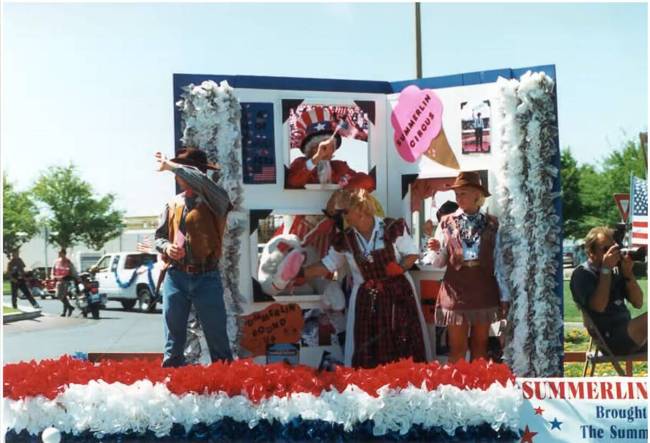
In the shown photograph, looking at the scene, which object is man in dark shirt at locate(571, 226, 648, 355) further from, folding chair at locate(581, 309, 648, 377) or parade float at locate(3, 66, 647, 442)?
parade float at locate(3, 66, 647, 442)

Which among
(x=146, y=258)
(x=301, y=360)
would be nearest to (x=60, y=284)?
(x=146, y=258)

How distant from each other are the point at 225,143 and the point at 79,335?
1031 cm

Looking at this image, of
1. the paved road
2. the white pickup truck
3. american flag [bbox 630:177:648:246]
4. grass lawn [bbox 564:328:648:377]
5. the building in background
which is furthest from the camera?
the building in background

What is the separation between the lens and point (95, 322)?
17625mm

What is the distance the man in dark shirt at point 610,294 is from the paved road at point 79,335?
24.4 ft

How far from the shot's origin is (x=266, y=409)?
434 cm

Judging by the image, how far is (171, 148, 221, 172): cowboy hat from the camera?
533 cm

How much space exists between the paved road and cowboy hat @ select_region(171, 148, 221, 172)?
7210 millimetres

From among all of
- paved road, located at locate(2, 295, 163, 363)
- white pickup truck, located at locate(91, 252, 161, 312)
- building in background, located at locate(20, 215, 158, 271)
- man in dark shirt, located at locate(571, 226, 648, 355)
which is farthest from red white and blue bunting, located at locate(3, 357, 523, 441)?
building in background, located at locate(20, 215, 158, 271)

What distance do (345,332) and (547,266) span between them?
1.56 metres

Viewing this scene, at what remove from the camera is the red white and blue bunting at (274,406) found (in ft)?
14.1

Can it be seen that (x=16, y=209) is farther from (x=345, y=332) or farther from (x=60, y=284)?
(x=345, y=332)

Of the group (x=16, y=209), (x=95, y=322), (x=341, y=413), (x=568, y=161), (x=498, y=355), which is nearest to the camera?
(x=341, y=413)

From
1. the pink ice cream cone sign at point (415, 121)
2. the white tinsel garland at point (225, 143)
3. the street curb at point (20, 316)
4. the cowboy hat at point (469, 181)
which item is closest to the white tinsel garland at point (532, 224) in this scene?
the cowboy hat at point (469, 181)
